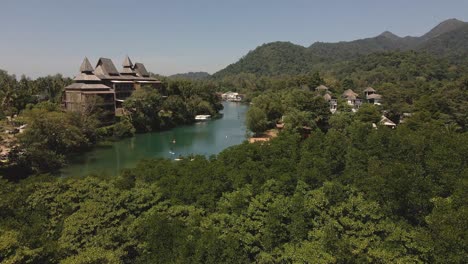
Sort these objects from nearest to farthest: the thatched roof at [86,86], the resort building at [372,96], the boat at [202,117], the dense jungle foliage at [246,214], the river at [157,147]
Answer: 1. the dense jungle foliage at [246,214]
2. the river at [157,147]
3. the thatched roof at [86,86]
4. the boat at [202,117]
5. the resort building at [372,96]

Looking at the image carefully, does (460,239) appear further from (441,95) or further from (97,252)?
(441,95)

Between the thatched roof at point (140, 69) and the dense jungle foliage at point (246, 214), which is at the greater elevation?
the thatched roof at point (140, 69)

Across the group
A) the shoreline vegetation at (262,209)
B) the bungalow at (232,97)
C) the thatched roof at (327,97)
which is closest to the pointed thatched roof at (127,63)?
the thatched roof at (327,97)

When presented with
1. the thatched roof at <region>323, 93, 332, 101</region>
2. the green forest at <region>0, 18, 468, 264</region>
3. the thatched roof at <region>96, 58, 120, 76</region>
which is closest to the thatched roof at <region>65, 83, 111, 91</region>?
the thatched roof at <region>96, 58, 120, 76</region>

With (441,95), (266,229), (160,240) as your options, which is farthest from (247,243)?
(441,95)

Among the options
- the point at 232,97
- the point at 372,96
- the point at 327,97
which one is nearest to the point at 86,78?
the point at 327,97

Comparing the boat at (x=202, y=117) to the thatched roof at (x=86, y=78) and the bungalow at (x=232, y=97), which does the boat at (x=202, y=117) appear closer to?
the thatched roof at (x=86, y=78)
